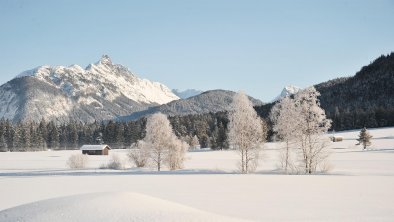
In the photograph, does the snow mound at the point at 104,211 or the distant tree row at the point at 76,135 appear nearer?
the snow mound at the point at 104,211

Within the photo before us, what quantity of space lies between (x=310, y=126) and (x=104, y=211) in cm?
4425

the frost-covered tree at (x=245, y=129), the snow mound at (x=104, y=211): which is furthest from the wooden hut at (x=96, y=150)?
the snow mound at (x=104, y=211)

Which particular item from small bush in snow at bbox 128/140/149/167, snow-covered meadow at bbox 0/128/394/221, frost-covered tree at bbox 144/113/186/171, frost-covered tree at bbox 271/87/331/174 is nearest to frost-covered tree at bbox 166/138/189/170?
frost-covered tree at bbox 144/113/186/171

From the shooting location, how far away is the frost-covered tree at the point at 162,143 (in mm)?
69688

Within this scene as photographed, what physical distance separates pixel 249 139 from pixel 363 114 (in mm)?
120171

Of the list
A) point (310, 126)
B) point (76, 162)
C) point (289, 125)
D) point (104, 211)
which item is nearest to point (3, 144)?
point (76, 162)

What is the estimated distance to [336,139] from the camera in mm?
135750

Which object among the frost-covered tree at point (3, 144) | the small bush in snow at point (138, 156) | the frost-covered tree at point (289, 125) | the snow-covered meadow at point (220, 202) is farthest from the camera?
the frost-covered tree at point (3, 144)

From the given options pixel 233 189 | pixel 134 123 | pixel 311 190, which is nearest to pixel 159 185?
pixel 233 189

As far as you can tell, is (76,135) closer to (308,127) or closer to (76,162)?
(76,162)

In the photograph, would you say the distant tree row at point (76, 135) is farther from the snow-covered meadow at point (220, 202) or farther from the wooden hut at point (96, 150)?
the snow-covered meadow at point (220, 202)

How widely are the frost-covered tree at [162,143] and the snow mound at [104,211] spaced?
52.5 metres

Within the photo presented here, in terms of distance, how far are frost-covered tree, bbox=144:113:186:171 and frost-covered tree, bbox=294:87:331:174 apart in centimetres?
2262

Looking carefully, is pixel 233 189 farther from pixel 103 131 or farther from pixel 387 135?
pixel 103 131
